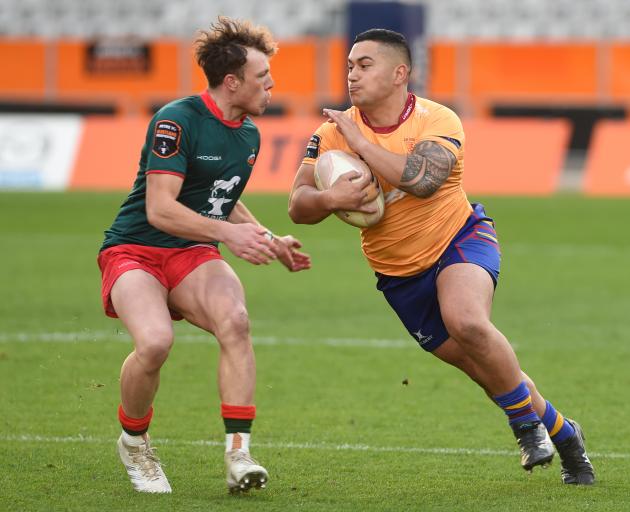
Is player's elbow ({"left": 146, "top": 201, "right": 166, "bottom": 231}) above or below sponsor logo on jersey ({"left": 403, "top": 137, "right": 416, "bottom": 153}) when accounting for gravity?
below

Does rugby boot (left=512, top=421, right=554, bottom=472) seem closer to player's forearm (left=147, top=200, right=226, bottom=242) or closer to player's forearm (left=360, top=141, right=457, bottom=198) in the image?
player's forearm (left=360, top=141, right=457, bottom=198)

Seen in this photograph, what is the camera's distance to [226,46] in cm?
652

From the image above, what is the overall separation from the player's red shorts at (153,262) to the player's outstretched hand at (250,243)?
44 centimetres

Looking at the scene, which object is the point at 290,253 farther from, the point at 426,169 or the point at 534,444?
the point at 534,444

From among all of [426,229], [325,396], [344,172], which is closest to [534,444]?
[426,229]

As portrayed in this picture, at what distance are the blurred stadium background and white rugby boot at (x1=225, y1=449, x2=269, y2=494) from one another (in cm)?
1734

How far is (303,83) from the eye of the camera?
2859 cm

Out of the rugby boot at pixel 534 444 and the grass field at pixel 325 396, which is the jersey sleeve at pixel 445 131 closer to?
the rugby boot at pixel 534 444

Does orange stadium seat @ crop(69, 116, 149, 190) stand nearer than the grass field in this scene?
→ No

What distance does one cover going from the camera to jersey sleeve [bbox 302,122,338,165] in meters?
6.71

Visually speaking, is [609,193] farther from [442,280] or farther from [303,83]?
[442,280]

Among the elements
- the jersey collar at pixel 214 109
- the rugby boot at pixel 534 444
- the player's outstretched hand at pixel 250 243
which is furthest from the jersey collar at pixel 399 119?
the rugby boot at pixel 534 444

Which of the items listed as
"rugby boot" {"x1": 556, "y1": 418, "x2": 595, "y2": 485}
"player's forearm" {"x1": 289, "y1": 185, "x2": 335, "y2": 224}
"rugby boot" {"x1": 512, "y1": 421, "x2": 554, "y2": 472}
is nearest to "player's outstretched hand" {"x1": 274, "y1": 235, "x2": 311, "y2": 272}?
"player's forearm" {"x1": 289, "y1": 185, "x2": 335, "y2": 224}

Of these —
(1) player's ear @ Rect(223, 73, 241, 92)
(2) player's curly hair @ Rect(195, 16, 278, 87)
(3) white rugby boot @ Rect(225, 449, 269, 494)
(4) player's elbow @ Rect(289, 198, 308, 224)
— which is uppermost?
(2) player's curly hair @ Rect(195, 16, 278, 87)
